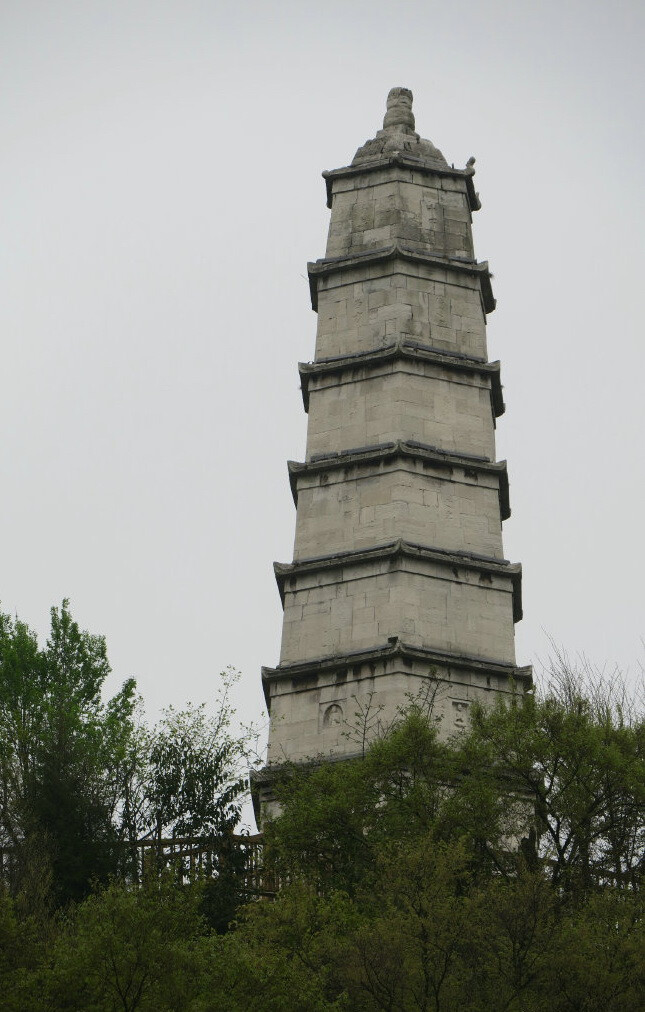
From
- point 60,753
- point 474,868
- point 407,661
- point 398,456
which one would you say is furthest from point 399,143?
point 474,868

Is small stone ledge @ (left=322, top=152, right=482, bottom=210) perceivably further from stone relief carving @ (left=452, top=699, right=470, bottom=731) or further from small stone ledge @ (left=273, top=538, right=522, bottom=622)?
stone relief carving @ (left=452, top=699, right=470, bottom=731)

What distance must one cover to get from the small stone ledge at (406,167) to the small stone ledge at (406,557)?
437 inches

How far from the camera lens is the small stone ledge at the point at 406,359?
143ft

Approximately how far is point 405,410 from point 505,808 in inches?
537

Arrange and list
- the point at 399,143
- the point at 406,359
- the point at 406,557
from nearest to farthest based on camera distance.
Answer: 1. the point at 406,557
2. the point at 406,359
3. the point at 399,143

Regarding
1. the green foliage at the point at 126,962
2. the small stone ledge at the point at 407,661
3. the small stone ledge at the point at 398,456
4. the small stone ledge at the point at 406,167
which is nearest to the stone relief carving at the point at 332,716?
the small stone ledge at the point at 407,661

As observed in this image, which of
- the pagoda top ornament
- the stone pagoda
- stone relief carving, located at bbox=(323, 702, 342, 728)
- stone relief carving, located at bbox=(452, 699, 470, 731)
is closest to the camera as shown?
stone relief carving, located at bbox=(452, 699, 470, 731)

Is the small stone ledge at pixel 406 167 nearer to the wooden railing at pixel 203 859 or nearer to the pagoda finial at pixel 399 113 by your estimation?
the pagoda finial at pixel 399 113

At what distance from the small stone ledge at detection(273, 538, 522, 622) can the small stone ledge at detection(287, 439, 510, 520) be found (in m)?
2.15

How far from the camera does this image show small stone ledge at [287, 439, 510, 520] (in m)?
41.9

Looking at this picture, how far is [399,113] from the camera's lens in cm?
5047

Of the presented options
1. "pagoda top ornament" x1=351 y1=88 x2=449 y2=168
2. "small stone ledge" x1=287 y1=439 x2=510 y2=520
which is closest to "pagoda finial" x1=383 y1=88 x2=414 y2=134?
"pagoda top ornament" x1=351 y1=88 x2=449 y2=168

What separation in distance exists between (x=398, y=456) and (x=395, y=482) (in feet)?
2.08

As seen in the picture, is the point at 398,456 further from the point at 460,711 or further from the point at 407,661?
the point at 460,711
